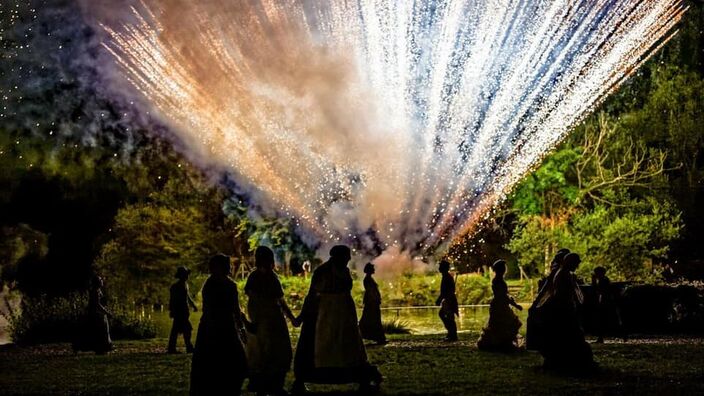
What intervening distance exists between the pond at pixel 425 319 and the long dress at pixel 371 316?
3.73 m

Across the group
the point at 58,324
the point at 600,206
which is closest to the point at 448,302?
the point at 58,324

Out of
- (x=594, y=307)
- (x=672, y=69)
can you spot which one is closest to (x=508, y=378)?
(x=594, y=307)

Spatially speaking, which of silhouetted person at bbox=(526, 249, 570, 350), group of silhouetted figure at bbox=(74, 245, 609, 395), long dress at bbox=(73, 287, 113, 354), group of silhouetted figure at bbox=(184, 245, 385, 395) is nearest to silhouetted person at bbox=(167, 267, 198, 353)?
long dress at bbox=(73, 287, 113, 354)

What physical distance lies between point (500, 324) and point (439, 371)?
3.65m

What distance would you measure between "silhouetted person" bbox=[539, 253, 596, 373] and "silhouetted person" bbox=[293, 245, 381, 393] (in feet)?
10.1

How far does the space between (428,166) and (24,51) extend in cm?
1970

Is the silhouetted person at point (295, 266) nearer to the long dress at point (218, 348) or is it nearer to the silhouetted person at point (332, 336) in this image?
the silhouetted person at point (332, 336)

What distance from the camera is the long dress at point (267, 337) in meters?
11.0

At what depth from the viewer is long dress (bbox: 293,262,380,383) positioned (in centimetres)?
1104

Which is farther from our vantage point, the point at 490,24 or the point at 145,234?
the point at 145,234

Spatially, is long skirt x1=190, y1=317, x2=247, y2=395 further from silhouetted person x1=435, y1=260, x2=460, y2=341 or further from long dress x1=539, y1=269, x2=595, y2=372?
silhouetted person x1=435, y1=260, x2=460, y2=341

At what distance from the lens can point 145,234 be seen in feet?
114

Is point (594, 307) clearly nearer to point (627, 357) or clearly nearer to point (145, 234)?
point (627, 357)

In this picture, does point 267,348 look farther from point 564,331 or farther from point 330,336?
point 564,331
